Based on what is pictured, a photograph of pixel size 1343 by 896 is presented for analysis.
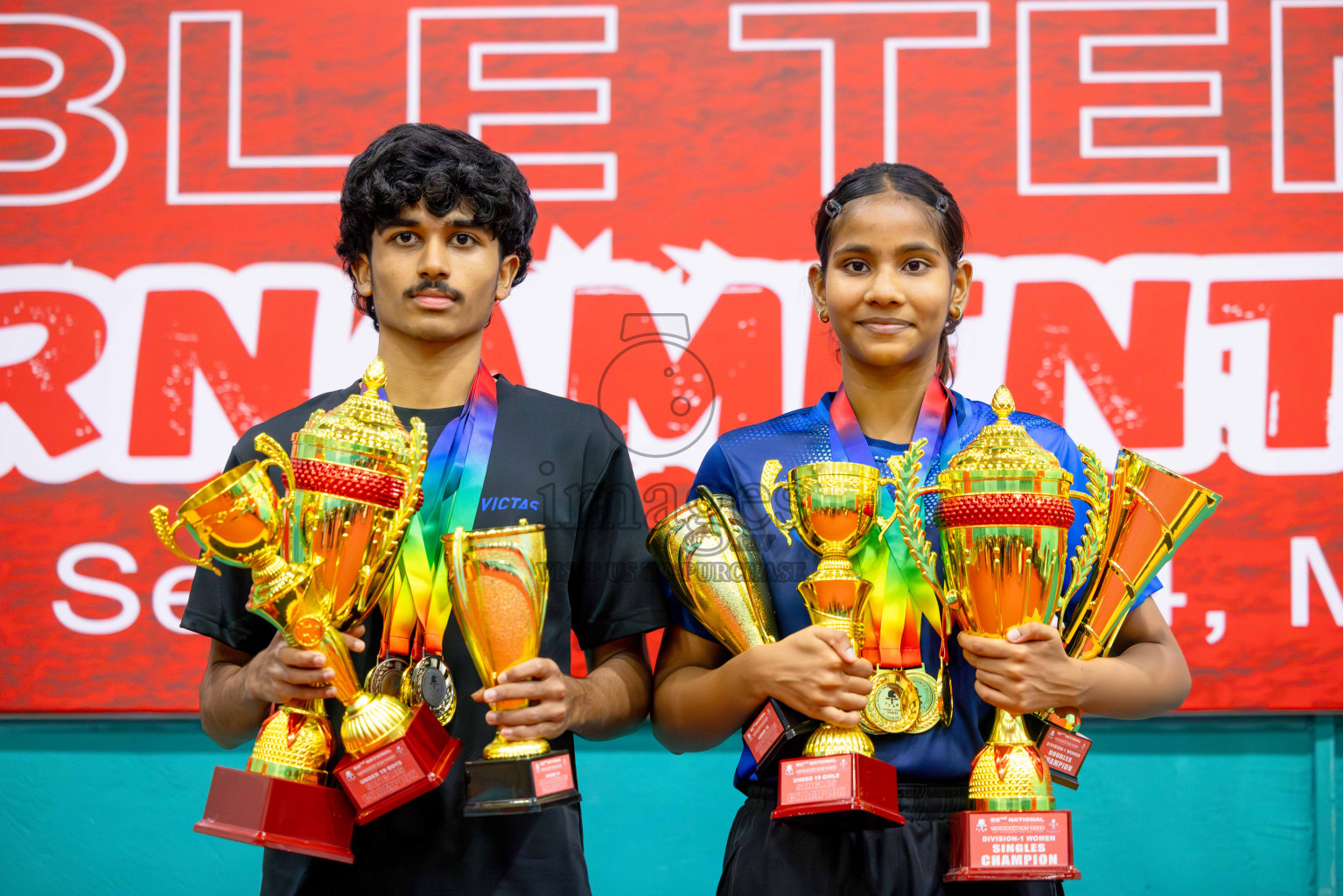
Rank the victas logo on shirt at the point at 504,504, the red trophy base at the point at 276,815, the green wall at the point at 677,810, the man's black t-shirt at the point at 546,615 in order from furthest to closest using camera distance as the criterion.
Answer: the green wall at the point at 677,810 → the victas logo on shirt at the point at 504,504 → the man's black t-shirt at the point at 546,615 → the red trophy base at the point at 276,815

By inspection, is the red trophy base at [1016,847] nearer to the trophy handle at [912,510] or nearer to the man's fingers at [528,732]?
the trophy handle at [912,510]

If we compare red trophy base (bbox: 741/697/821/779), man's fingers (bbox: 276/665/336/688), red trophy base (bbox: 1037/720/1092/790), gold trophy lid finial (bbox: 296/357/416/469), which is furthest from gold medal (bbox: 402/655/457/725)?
red trophy base (bbox: 1037/720/1092/790)

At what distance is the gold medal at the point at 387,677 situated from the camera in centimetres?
Result: 133

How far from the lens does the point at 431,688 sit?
1333mm

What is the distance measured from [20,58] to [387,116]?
2.87 feet

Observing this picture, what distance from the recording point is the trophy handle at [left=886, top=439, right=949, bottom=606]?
132 cm

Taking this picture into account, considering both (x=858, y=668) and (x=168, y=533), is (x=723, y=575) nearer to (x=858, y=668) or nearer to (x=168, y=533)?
(x=858, y=668)

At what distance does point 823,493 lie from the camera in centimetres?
132

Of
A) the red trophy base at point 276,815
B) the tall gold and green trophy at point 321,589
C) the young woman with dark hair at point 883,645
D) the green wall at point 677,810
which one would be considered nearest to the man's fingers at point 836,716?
the young woman with dark hair at point 883,645

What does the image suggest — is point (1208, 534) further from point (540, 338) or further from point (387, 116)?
point (387, 116)

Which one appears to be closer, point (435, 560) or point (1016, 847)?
point (1016, 847)

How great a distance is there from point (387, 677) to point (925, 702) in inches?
26.2

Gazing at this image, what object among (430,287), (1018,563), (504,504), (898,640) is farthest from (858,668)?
(430,287)

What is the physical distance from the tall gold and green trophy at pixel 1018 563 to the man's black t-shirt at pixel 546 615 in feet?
1.31
